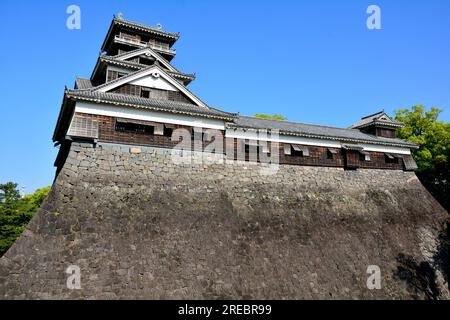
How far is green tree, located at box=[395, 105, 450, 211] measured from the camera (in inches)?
1064

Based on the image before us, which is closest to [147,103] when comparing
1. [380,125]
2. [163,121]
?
[163,121]

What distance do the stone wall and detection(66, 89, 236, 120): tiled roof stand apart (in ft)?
6.71

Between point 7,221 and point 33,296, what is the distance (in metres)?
19.7

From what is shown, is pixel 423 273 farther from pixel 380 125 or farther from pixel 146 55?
pixel 146 55

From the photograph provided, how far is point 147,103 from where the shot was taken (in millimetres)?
14461

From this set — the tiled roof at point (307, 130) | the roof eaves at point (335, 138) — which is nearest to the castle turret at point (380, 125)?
the tiled roof at point (307, 130)

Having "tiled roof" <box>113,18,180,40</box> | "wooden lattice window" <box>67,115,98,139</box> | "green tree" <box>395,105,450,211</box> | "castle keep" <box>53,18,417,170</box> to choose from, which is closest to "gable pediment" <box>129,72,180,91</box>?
"castle keep" <box>53,18,417,170</box>

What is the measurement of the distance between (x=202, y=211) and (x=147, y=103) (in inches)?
224

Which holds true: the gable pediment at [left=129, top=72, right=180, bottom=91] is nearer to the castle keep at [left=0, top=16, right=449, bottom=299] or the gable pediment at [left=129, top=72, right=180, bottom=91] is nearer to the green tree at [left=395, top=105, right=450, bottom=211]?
the castle keep at [left=0, top=16, right=449, bottom=299]

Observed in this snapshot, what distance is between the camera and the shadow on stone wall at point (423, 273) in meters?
14.9

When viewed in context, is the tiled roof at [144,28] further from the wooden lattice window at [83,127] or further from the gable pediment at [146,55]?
the wooden lattice window at [83,127]

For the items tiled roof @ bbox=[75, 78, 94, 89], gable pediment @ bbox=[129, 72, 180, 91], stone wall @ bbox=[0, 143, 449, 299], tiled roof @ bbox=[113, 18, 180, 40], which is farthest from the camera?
tiled roof @ bbox=[113, 18, 180, 40]
